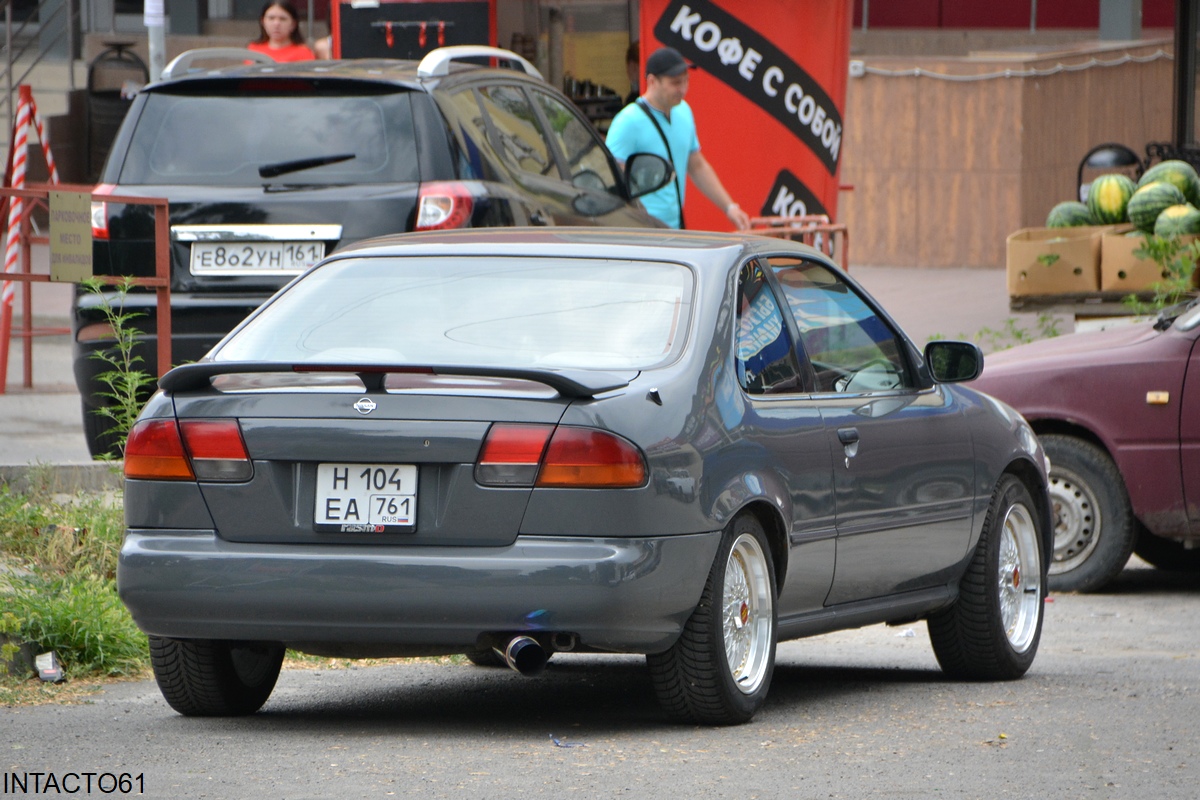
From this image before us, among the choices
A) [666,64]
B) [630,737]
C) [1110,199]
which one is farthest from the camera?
[1110,199]

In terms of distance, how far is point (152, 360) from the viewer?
9.83 meters

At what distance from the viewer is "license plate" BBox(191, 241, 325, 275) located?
31.3ft

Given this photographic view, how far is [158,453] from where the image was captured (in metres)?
5.84

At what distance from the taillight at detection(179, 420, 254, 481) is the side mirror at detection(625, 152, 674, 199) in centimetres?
526

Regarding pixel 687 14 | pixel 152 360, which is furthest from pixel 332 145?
pixel 687 14

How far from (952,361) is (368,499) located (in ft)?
7.68

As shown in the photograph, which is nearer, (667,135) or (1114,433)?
(1114,433)

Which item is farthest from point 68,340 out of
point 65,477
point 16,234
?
point 65,477

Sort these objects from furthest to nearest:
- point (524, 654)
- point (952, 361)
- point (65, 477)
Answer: point (65, 477) → point (952, 361) → point (524, 654)

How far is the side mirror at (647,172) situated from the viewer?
10781 mm

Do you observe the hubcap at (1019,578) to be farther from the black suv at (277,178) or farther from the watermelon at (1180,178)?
the watermelon at (1180,178)

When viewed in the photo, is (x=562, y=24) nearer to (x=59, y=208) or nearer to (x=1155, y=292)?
(x=1155, y=292)

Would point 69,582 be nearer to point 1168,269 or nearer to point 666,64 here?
point 666,64

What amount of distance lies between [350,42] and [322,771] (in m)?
13.0
